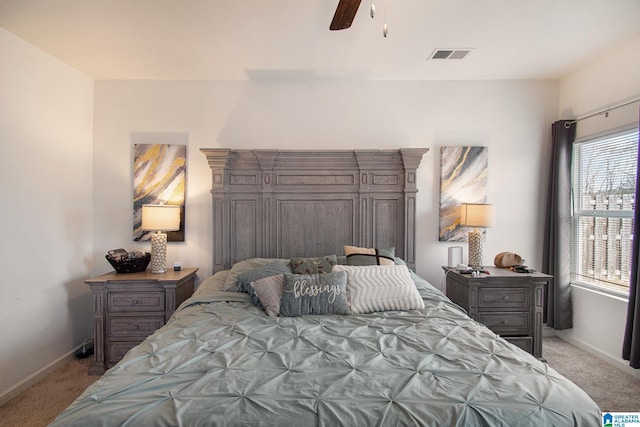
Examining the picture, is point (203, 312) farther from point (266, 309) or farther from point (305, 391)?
point (305, 391)

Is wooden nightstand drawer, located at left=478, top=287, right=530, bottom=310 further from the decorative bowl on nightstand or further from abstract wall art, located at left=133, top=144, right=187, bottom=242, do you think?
the decorative bowl on nightstand

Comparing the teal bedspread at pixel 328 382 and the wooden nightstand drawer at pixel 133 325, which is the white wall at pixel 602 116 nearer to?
the teal bedspread at pixel 328 382

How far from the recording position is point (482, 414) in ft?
3.45

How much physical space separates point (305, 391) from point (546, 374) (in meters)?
0.98

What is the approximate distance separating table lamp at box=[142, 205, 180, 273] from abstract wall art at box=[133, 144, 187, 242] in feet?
0.92

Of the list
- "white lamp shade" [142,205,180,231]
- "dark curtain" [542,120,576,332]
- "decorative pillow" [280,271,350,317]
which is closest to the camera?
"decorative pillow" [280,271,350,317]

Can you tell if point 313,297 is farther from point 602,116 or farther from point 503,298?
point 602,116

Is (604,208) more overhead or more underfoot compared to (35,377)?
more overhead

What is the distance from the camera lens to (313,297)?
2070mm

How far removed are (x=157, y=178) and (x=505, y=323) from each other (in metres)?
3.51

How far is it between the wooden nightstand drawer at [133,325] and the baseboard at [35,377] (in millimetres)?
576

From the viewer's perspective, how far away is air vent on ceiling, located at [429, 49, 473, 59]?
106 inches

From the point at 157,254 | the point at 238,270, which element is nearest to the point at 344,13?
the point at 238,270

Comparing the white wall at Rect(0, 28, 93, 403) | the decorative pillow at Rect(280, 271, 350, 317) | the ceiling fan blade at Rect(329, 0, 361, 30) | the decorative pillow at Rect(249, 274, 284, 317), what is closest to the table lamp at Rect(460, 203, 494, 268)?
the decorative pillow at Rect(280, 271, 350, 317)
